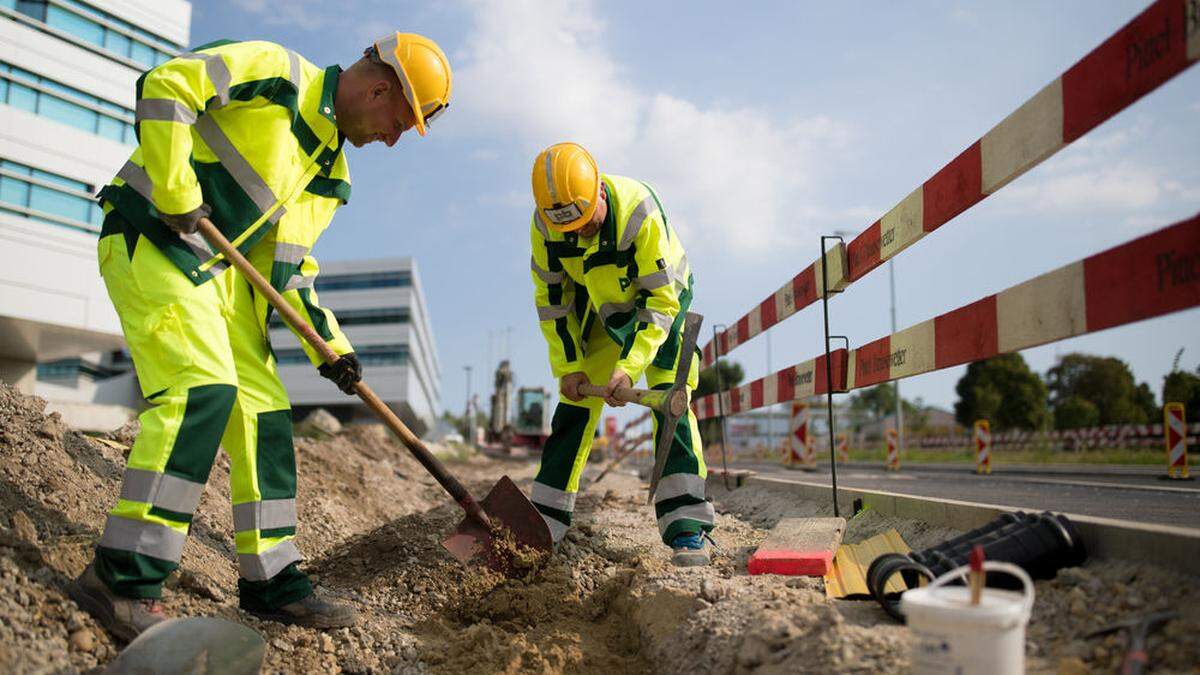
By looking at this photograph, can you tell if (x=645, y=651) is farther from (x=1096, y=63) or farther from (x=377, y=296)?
(x=377, y=296)

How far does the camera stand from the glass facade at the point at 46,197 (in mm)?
25000

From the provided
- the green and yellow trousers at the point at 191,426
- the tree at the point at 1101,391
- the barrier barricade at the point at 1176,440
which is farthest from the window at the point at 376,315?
the green and yellow trousers at the point at 191,426

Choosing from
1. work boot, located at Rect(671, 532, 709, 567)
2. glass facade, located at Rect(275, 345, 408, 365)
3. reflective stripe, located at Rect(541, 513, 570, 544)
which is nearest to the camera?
work boot, located at Rect(671, 532, 709, 567)

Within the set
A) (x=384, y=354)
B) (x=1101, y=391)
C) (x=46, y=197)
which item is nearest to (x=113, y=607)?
(x=46, y=197)

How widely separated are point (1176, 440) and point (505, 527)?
1078 centimetres

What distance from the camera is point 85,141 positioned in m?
27.5

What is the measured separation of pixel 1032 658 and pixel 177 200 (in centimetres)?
294

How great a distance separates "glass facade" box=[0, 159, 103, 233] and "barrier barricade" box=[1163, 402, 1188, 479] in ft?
85.9

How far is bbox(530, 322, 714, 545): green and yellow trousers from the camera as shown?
412 centimetres

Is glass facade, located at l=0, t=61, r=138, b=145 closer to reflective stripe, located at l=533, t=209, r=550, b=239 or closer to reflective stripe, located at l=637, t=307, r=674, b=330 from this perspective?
reflective stripe, located at l=533, t=209, r=550, b=239

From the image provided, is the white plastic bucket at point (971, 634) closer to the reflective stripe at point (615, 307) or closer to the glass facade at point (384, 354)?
the reflective stripe at point (615, 307)

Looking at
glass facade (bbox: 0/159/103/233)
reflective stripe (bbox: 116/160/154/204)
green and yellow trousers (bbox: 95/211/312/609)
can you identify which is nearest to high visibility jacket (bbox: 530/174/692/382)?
green and yellow trousers (bbox: 95/211/312/609)

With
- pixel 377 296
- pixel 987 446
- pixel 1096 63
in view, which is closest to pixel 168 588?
pixel 1096 63

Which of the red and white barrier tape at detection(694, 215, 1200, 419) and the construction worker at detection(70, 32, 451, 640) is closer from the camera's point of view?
the red and white barrier tape at detection(694, 215, 1200, 419)
